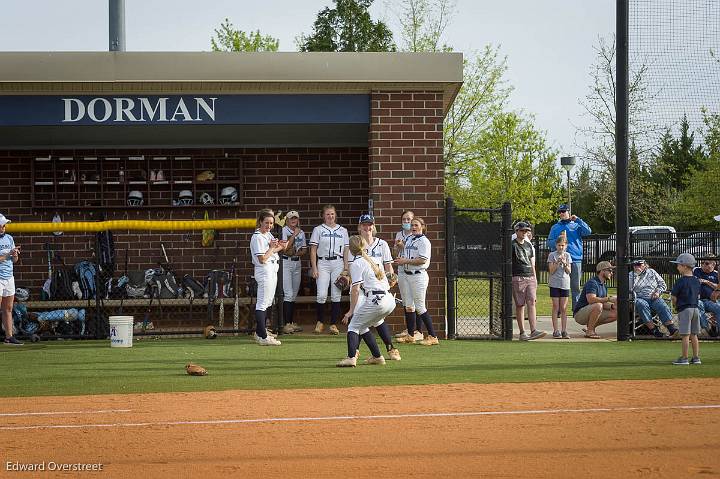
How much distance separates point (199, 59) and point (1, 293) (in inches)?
186

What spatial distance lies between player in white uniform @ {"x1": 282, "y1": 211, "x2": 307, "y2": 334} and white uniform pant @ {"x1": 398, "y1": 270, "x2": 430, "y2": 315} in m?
2.56

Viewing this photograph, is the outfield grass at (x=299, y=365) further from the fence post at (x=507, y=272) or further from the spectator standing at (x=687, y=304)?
the fence post at (x=507, y=272)

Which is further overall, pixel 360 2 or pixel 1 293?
pixel 360 2

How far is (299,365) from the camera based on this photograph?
1271 cm

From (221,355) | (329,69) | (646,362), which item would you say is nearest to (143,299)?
(221,355)

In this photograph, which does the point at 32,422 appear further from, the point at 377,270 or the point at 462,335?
the point at 462,335

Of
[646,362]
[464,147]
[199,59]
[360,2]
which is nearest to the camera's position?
[646,362]

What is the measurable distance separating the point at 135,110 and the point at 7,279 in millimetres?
3395

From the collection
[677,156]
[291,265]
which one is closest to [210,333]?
[291,265]

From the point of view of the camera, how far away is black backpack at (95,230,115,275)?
17859 mm

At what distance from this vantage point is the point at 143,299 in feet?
56.3

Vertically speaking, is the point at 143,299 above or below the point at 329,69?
below

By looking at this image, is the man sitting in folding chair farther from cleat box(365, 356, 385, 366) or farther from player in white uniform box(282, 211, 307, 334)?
cleat box(365, 356, 385, 366)

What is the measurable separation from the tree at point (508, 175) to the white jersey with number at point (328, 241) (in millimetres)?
20588
